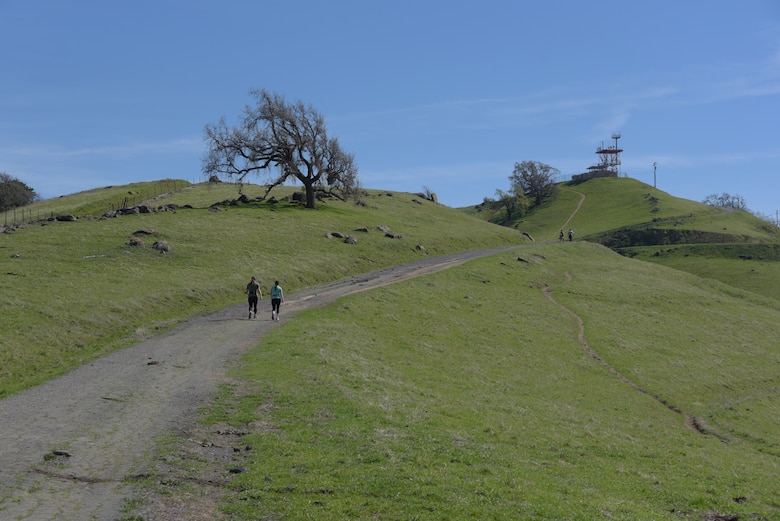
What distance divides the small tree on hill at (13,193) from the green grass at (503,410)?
4609 inches

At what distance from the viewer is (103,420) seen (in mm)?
20578

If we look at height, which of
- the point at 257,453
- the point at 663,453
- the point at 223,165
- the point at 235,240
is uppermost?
the point at 223,165

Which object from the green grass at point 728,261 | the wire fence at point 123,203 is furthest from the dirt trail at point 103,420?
the green grass at point 728,261

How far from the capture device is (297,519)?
13.6 m

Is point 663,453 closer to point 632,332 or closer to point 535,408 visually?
point 535,408

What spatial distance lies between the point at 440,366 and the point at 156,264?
3256cm

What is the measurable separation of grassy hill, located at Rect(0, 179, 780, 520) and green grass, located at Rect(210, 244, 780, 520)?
4.5 inches

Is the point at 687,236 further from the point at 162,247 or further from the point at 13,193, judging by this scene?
the point at 13,193

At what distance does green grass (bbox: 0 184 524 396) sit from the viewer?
3712 cm

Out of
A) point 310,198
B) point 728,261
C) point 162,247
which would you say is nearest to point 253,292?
point 162,247

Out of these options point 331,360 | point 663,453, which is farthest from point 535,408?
point 331,360

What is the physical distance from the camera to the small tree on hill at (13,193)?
469 feet

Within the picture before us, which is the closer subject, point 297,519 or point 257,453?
point 297,519

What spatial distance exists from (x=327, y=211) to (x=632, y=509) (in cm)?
8931
